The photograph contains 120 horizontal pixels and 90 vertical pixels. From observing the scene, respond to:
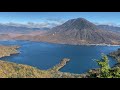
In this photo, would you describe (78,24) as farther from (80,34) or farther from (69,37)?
(69,37)

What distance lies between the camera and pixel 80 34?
6.69m

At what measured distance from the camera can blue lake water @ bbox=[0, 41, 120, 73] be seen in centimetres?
645

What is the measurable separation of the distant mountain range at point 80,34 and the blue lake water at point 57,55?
141 mm

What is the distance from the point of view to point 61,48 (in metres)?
6.70

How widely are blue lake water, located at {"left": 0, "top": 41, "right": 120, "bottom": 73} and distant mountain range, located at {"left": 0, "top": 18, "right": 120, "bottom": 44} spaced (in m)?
0.14

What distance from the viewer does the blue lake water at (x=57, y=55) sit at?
21.1 feet

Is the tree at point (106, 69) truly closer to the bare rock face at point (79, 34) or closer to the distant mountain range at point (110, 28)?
the bare rock face at point (79, 34)

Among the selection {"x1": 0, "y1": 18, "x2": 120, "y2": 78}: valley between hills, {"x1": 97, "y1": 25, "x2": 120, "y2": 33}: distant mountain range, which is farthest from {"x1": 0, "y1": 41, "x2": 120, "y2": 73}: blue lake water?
{"x1": 97, "y1": 25, "x2": 120, "y2": 33}: distant mountain range

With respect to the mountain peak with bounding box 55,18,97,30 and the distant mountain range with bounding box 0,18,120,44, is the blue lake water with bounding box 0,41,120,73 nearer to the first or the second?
the distant mountain range with bounding box 0,18,120,44

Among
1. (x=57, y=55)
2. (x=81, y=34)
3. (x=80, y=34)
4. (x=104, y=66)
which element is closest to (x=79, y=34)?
(x=80, y=34)

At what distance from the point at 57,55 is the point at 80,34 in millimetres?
740
